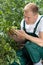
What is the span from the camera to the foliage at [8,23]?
9.22ft

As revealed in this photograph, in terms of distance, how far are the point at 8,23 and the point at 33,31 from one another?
572 millimetres

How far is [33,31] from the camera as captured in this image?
345 cm

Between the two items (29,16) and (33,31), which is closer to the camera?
(29,16)

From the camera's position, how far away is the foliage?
281 cm

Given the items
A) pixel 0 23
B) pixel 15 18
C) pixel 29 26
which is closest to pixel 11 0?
pixel 15 18

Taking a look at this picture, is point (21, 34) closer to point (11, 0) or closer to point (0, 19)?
point (0, 19)

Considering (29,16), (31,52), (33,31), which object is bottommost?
(31,52)

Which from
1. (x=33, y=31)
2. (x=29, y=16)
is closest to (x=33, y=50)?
(x=33, y=31)

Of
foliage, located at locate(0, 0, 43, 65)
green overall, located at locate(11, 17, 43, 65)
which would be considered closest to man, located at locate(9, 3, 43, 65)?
green overall, located at locate(11, 17, 43, 65)

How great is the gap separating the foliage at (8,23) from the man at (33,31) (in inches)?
6.8

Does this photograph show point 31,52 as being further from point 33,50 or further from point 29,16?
point 29,16

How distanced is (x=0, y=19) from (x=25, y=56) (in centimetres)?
87

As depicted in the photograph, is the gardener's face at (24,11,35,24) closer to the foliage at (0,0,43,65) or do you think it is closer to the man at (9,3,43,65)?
the man at (9,3,43,65)

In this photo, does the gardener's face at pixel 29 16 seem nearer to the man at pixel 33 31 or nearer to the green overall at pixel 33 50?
the man at pixel 33 31
